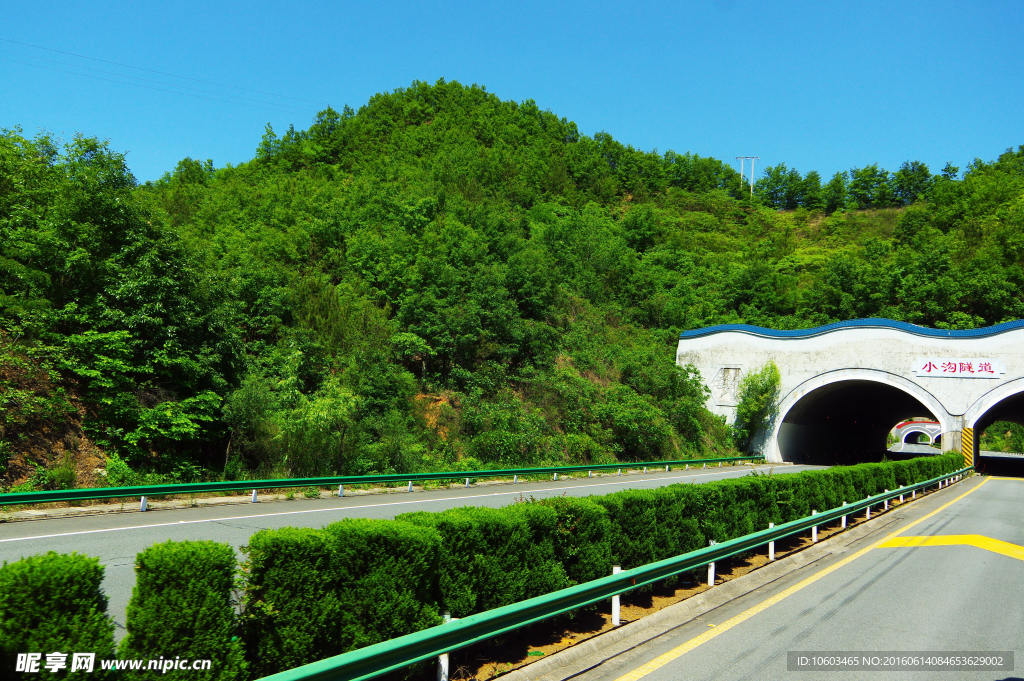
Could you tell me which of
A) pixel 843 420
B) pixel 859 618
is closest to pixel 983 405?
pixel 843 420

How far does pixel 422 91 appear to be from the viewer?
80.4 metres

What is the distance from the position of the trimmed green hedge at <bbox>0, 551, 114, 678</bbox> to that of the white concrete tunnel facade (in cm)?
4155

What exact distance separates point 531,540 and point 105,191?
728 inches

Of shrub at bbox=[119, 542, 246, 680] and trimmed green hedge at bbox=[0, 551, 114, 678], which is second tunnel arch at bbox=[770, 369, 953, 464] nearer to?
shrub at bbox=[119, 542, 246, 680]

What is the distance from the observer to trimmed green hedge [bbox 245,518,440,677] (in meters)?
4.77

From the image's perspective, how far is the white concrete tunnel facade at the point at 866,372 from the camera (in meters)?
34.7

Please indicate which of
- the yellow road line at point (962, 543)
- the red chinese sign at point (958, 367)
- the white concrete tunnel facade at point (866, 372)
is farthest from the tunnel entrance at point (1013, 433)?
the yellow road line at point (962, 543)

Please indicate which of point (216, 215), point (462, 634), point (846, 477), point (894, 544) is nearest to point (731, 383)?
point (846, 477)

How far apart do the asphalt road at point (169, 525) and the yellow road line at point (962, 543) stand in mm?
8578

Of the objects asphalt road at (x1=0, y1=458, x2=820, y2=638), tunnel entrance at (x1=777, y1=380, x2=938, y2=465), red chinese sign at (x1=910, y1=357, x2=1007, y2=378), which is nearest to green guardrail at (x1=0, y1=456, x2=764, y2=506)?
asphalt road at (x1=0, y1=458, x2=820, y2=638)

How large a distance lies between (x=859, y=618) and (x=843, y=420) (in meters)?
50.4

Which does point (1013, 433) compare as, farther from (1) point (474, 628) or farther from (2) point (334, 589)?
(2) point (334, 589)

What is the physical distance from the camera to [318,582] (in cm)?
498

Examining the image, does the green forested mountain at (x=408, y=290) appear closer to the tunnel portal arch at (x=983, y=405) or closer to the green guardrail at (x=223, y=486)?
the green guardrail at (x=223, y=486)
